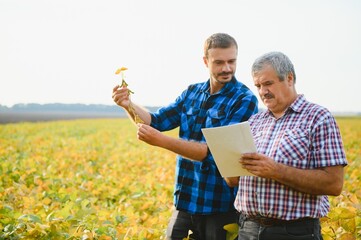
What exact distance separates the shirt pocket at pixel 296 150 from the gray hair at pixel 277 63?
29 cm

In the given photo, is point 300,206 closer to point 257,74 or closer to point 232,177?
point 232,177

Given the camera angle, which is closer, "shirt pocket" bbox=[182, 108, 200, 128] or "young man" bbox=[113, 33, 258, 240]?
"young man" bbox=[113, 33, 258, 240]

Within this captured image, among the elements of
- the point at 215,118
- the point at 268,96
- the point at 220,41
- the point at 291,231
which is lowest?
the point at 291,231

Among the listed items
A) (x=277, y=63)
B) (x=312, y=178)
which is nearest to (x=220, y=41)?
(x=277, y=63)

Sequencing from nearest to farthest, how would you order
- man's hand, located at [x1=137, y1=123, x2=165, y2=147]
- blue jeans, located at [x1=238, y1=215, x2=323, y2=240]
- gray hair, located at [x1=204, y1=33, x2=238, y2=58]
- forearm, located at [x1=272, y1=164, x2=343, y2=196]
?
forearm, located at [x1=272, y1=164, x2=343, y2=196] < blue jeans, located at [x1=238, y1=215, x2=323, y2=240] < man's hand, located at [x1=137, y1=123, x2=165, y2=147] < gray hair, located at [x1=204, y1=33, x2=238, y2=58]

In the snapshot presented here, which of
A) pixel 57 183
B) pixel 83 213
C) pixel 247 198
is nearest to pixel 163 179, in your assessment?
pixel 57 183

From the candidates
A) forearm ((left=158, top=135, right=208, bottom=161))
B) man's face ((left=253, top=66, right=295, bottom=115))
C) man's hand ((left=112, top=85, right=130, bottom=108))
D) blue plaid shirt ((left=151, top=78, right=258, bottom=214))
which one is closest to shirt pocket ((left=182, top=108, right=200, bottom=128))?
blue plaid shirt ((left=151, top=78, right=258, bottom=214))

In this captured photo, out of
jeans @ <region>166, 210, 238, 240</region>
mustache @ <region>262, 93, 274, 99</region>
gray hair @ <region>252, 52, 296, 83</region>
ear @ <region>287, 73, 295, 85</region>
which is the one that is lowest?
jeans @ <region>166, 210, 238, 240</region>

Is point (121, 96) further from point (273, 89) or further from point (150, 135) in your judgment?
point (273, 89)

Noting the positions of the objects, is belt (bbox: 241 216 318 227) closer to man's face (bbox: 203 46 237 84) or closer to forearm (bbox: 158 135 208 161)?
forearm (bbox: 158 135 208 161)

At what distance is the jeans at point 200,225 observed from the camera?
9.23 feet

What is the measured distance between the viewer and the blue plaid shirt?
2.74 meters

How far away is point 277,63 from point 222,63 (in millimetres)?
557

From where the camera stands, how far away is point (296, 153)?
7.10 ft
